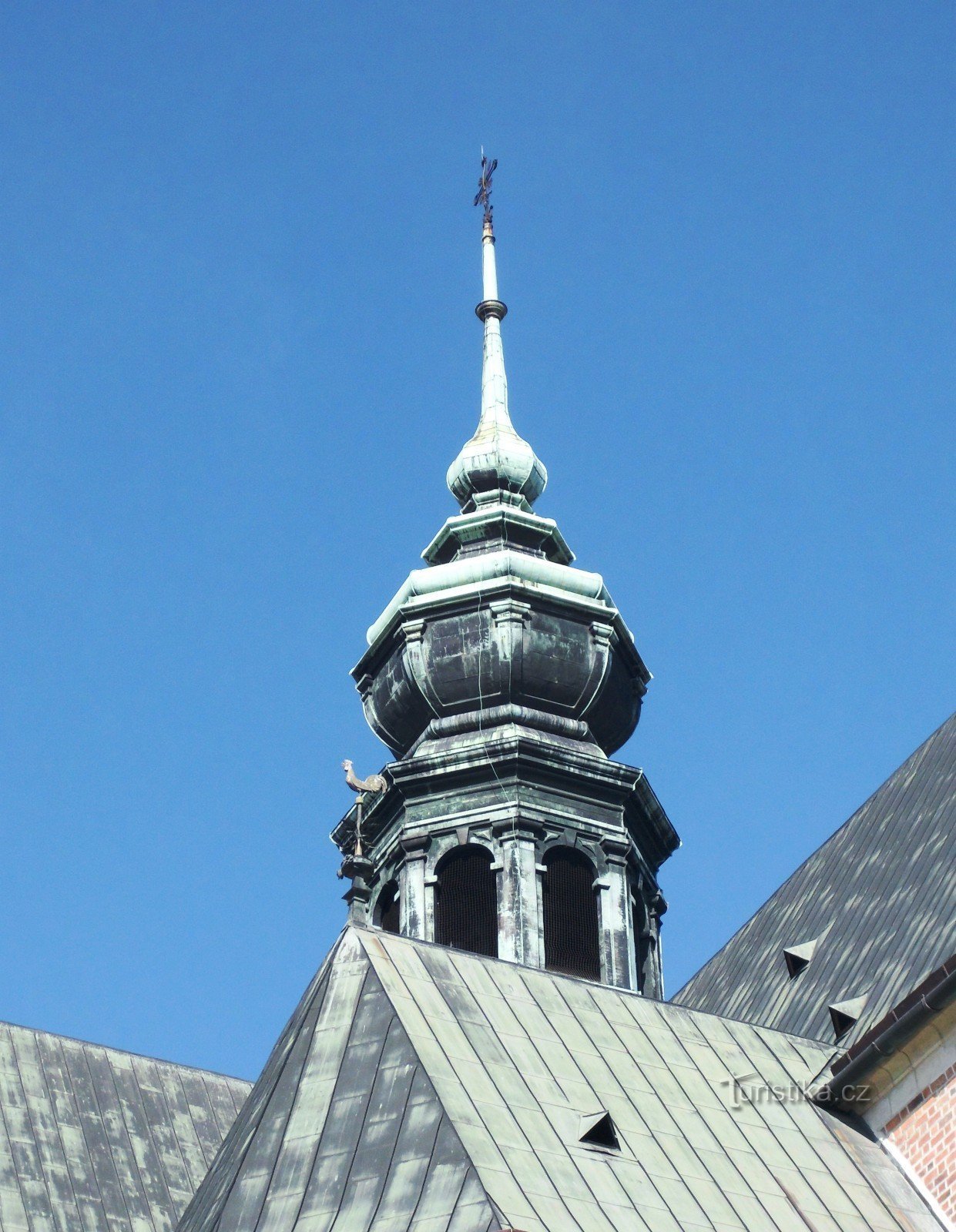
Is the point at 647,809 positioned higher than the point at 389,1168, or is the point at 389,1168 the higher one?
the point at 647,809

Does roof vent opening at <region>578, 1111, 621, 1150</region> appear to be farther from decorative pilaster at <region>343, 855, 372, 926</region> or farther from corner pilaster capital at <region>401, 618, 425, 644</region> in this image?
corner pilaster capital at <region>401, 618, 425, 644</region>

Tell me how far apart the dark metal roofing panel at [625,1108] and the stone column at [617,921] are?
363 centimetres

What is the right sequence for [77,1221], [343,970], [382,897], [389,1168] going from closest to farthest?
[389,1168] < [343,970] < [77,1221] < [382,897]

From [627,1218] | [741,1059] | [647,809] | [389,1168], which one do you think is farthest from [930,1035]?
[647,809]

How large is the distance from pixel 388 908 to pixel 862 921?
17.0 feet

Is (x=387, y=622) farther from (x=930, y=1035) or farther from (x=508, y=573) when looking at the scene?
(x=930, y=1035)

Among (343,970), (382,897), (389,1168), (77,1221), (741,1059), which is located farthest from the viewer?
(382,897)

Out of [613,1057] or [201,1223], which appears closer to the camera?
[201,1223]

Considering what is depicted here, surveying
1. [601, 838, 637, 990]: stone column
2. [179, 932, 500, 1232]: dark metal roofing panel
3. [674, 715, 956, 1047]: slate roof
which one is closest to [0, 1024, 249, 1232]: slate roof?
[601, 838, 637, 990]: stone column

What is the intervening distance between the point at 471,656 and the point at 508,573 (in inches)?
45.5

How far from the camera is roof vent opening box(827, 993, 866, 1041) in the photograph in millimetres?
21781

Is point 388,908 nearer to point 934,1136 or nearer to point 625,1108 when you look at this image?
point 625,1108

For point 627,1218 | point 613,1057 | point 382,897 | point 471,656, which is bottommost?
point 627,1218

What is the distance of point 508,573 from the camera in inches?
1066
